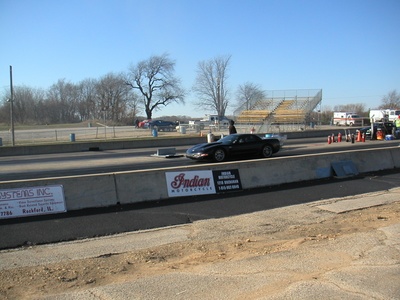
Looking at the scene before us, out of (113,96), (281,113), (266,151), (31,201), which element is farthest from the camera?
(113,96)

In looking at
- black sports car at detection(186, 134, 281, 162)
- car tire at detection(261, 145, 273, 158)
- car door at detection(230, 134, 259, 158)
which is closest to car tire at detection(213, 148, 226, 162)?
black sports car at detection(186, 134, 281, 162)

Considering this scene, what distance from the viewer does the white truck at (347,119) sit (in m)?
55.4

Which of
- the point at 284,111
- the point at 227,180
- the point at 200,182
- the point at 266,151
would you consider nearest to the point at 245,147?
the point at 266,151

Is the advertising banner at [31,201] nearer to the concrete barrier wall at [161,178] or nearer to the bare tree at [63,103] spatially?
the concrete barrier wall at [161,178]

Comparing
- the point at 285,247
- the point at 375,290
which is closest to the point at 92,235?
the point at 285,247

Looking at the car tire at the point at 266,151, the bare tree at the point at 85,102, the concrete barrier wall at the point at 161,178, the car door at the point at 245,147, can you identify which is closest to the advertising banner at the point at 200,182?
the concrete barrier wall at the point at 161,178

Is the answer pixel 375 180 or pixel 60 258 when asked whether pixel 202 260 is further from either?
pixel 375 180

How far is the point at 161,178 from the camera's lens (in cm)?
985

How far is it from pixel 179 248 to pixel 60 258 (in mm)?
1845

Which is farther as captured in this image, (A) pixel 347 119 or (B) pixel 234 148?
(A) pixel 347 119

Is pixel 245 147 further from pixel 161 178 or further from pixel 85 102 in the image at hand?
pixel 85 102

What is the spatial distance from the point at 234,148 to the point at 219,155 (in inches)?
32.4

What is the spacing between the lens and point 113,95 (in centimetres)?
9788

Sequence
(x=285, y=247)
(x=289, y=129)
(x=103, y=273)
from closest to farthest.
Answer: (x=103, y=273), (x=285, y=247), (x=289, y=129)
